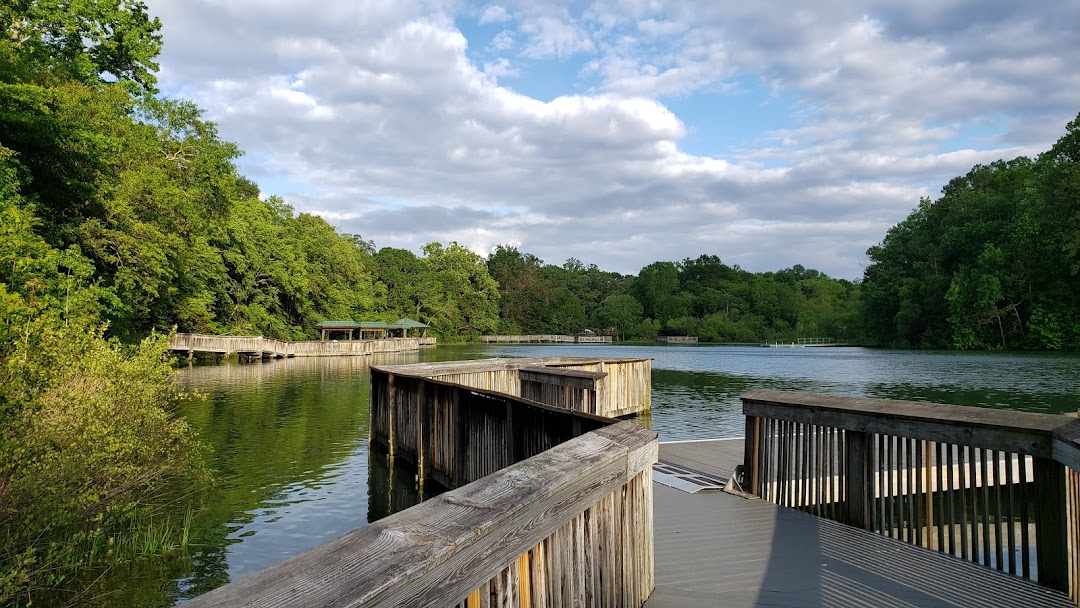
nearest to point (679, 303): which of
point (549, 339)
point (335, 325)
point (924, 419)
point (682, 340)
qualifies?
point (682, 340)

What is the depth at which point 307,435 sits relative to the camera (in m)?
14.0

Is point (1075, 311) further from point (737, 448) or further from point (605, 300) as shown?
point (605, 300)

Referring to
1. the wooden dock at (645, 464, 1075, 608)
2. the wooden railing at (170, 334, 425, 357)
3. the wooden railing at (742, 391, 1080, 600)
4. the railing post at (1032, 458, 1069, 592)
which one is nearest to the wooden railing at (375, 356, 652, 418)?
the wooden railing at (742, 391, 1080, 600)

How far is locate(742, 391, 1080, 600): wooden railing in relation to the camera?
11.4ft

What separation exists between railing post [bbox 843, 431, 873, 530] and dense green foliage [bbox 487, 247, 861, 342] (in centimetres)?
10629

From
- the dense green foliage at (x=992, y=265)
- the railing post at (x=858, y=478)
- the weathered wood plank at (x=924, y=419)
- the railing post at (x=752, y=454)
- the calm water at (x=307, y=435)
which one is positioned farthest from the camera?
the dense green foliage at (x=992, y=265)

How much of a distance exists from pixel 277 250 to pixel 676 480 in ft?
155

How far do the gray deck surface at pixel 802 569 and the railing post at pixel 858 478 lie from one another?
11cm

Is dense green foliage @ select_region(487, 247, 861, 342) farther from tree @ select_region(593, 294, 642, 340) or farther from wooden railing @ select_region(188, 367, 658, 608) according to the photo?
wooden railing @ select_region(188, 367, 658, 608)

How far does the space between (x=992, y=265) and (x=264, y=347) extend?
6685 centimetres

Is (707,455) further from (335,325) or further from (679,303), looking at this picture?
(679,303)

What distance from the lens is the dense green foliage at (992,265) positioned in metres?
56.1

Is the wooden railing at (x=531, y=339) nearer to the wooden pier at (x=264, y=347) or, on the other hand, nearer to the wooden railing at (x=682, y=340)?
the wooden railing at (x=682, y=340)

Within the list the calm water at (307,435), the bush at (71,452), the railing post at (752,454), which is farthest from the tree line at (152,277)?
the railing post at (752,454)
